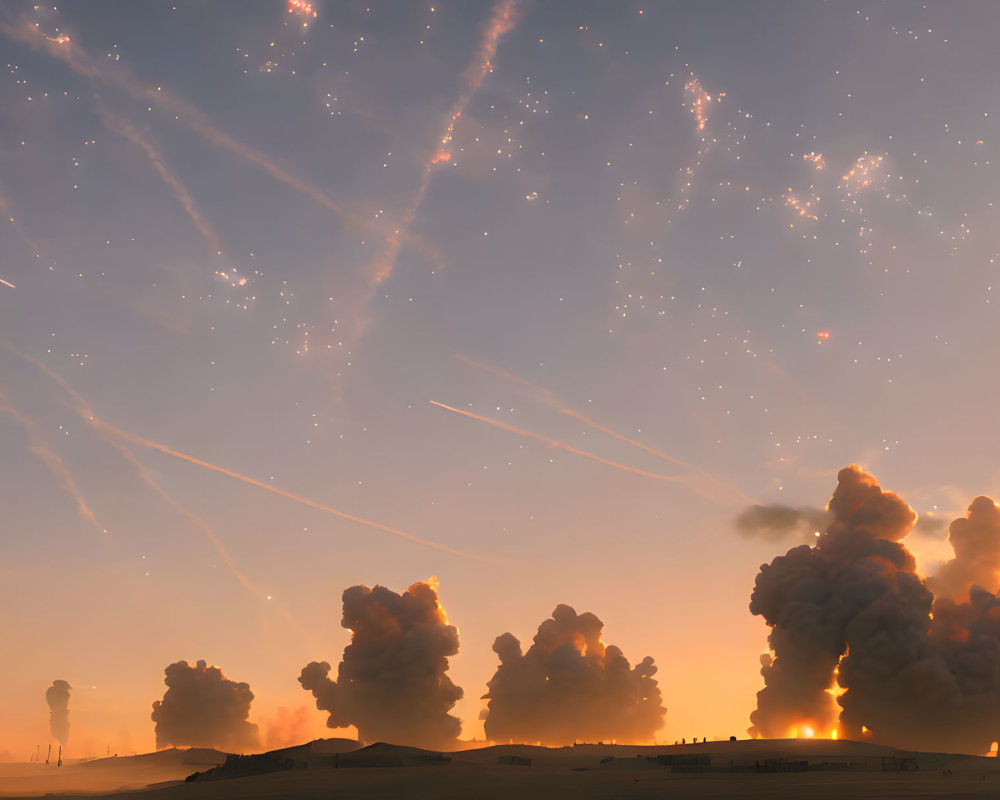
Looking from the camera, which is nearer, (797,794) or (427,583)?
(797,794)

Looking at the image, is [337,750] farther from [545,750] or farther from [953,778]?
[953,778]

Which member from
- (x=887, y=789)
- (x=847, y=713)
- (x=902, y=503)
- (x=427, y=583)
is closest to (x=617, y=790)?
(x=887, y=789)

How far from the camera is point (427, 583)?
180000mm

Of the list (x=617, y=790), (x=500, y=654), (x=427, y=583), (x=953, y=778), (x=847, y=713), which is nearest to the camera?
(x=617, y=790)

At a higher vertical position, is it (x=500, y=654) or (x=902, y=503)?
(x=902, y=503)

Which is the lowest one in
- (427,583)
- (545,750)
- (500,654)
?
(545,750)

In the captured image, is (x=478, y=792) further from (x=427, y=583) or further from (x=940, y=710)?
(x=427, y=583)

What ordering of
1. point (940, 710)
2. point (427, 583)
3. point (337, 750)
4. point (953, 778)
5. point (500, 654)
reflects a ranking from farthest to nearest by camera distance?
point (500, 654), point (427, 583), point (337, 750), point (940, 710), point (953, 778)

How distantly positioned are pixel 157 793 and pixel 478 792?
3977 cm

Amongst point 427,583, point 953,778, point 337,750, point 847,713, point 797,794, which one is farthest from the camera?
point 427,583

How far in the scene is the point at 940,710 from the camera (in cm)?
12606

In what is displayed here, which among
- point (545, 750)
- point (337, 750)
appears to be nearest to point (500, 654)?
point (545, 750)

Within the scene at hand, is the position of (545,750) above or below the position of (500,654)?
below

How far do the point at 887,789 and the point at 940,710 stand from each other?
212 ft
